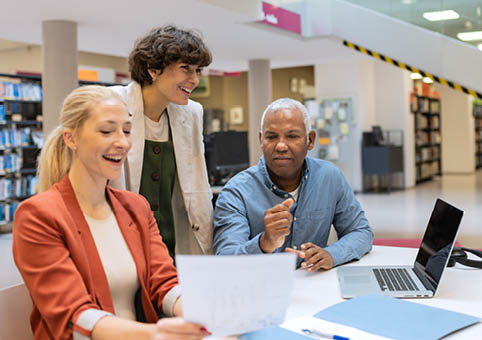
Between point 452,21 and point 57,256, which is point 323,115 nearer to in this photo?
point 452,21

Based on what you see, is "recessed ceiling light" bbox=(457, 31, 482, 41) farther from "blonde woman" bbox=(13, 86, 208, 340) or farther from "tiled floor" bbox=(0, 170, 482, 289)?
"blonde woman" bbox=(13, 86, 208, 340)

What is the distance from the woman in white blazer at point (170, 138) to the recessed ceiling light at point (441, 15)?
18.8ft

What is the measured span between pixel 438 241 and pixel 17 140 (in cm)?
744

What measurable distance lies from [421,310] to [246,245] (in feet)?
2.33

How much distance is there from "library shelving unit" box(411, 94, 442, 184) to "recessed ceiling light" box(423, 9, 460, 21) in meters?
6.54

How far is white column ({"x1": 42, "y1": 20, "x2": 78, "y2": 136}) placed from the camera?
273 inches

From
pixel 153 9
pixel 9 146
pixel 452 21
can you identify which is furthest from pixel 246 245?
pixel 9 146

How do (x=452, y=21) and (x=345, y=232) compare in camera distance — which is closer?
(x=345, y=232)

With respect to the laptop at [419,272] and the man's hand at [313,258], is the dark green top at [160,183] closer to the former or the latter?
the man's hand at [313,258]

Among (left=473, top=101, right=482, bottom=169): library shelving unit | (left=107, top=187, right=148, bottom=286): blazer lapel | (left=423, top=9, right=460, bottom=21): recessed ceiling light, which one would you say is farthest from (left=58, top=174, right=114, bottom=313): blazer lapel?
(left=473, top=101, right=482, bottom=169): library shelving unit

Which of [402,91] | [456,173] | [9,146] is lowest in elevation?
[456,173]

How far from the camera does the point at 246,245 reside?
2139 millimetres

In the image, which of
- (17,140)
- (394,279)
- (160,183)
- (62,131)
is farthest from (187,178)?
(17,140)

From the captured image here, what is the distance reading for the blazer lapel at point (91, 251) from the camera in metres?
1.58
